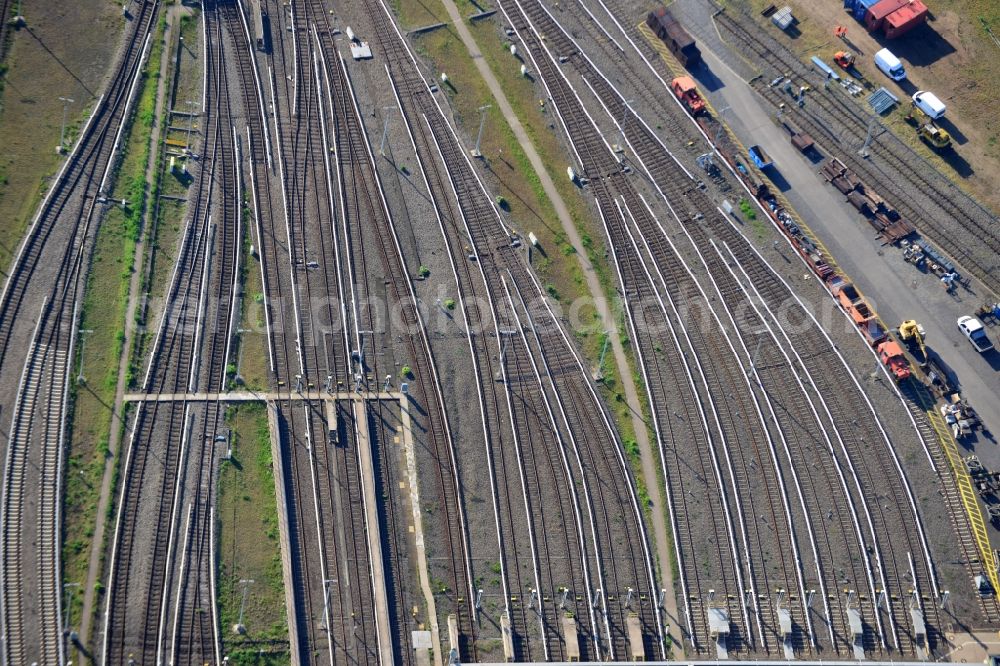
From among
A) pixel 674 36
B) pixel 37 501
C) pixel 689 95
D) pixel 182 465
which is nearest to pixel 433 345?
pixel 182 465

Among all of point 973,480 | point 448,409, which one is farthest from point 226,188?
point 973,480

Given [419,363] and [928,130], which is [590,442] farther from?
[928,130]

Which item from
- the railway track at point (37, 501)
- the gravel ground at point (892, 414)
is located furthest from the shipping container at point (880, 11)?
the railway track at point (37, 501)

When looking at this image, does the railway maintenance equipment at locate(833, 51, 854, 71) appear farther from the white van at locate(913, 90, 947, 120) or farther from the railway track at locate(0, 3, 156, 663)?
the railway track at locate(0, 3, 156, 663)

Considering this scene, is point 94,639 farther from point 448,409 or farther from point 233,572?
point 448,409

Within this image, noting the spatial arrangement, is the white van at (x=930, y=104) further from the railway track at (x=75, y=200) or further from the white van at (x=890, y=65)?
the railway track at (x=75, y=200)

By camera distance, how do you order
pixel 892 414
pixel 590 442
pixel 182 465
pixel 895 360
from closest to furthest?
1. pixel 182 465
2. pixel 590 442
3. pixel 892 414
4. pixel 895 360
